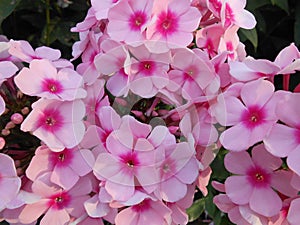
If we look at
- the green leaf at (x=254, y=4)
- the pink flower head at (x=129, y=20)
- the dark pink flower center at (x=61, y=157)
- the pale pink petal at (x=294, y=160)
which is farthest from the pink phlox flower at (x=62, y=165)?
the green leaf at (x=254, y=4)

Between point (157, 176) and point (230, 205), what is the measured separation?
15 cm

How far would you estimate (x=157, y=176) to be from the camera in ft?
3.46

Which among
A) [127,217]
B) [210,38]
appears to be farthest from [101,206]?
[210,38]

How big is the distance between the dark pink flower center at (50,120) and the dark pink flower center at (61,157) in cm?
4

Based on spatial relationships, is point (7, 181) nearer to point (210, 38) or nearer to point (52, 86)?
point (52, 86)

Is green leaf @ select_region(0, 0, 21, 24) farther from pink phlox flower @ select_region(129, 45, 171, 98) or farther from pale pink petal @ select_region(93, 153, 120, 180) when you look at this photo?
pale pink petal @ select_region(93, 153, 120, 180)

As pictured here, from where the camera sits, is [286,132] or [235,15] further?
[235,15]

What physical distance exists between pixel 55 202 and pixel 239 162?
1.05 ft

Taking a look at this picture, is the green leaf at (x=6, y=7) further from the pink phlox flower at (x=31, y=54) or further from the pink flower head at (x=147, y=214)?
the pink flower head at (x=147, y=214)

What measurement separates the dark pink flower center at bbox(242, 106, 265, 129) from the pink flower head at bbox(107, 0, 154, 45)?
0.73 feet

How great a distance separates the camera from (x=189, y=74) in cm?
112

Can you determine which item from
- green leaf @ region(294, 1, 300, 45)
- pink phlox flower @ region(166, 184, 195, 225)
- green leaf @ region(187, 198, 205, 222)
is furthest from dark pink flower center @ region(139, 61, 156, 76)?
green leaf @ region(294, 1, 300, 45)

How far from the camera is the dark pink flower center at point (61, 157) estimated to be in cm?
108

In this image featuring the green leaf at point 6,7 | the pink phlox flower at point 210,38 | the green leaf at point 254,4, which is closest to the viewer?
the pink phlox flower at point 210,38
